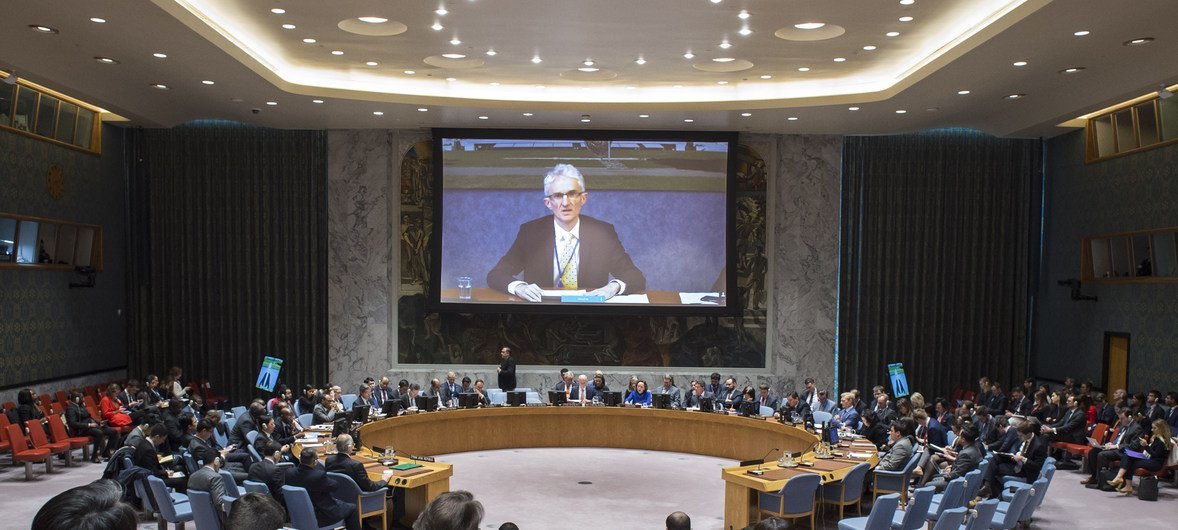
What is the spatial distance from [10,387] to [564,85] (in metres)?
9.15

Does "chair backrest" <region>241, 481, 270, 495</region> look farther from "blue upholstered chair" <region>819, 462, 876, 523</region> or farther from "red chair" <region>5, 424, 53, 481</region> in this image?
"blue upholstered chair" <region>819, 462, 876, 523</region>

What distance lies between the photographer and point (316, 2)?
32.2ft

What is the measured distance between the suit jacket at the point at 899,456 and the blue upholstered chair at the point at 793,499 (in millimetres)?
1299

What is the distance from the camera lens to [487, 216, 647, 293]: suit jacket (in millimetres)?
16344

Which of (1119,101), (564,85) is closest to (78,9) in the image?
(564,85)

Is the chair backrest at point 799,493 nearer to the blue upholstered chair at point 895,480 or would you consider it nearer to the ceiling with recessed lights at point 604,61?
the blue upholstered chair at point 895,480

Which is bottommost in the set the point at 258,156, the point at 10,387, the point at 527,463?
the point at 527,463

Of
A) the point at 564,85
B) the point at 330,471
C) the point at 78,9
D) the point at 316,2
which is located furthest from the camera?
the point at 564,85

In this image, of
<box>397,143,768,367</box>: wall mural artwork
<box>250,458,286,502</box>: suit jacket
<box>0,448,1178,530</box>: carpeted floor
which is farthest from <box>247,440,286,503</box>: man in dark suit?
<box>397,143,768,367</box>: wall mural artwork

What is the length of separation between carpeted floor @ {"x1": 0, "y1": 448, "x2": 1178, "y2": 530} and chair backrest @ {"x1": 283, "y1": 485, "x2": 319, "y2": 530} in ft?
7.58

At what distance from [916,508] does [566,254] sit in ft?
31.3

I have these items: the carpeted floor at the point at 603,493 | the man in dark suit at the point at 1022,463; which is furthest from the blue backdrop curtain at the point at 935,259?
the man in dark suit at the point at 1022,463

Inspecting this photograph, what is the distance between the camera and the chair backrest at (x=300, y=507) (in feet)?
25.0

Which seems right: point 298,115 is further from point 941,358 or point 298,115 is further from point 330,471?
point 941,358
